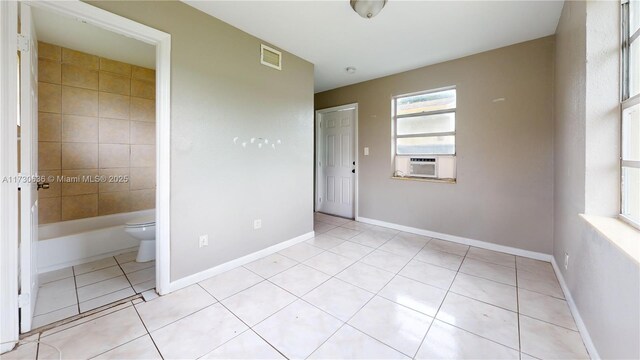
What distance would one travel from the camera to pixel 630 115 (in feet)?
4.38

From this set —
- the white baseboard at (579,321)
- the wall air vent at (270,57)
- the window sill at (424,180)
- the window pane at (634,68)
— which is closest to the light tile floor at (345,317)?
the white baseboard at (579,321)

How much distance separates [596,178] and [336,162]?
3443 mm

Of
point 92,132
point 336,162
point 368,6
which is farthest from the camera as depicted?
point 336,162

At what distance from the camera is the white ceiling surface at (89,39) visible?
87.7 inches

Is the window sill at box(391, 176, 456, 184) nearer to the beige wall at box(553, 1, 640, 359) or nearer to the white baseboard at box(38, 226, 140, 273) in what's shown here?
the beige wall at box(553, 1, 640, 359)

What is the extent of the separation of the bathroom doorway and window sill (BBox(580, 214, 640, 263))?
9.00 ft

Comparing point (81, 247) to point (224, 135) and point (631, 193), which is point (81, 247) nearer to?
point (224, 135)

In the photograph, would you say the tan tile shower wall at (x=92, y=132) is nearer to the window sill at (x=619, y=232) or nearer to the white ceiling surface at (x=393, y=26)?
the white ceiling surface at (x=393, y=26)

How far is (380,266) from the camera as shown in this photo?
2.50 metres

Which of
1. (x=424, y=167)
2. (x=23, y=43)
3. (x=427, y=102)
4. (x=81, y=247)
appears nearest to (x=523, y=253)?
(x=424, y=167)

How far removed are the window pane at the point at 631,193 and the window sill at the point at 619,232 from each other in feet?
0.21

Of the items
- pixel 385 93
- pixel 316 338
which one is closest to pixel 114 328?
pixel 316 338

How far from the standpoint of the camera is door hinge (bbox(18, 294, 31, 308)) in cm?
148

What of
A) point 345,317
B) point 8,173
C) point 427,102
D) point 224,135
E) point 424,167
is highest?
point 427,102
